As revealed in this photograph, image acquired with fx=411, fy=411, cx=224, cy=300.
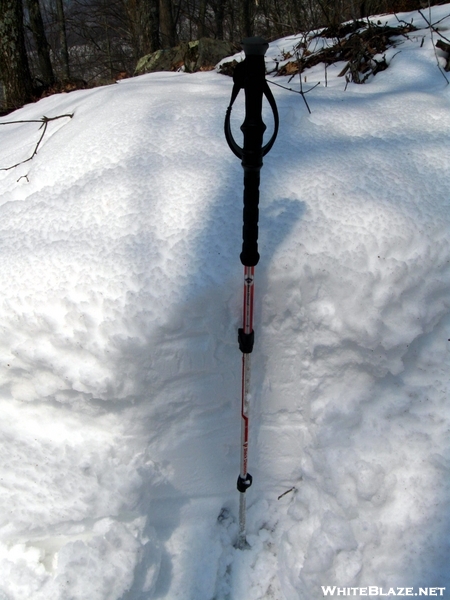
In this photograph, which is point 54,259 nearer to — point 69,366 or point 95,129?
point 69,366

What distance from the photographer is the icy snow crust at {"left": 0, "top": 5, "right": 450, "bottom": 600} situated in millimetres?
1567

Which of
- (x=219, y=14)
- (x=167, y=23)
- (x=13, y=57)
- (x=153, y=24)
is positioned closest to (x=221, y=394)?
(x=13, y=57)

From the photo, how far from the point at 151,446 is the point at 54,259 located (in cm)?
88

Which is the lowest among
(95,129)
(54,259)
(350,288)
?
(350,288)

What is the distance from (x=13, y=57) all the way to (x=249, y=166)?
4385 mm

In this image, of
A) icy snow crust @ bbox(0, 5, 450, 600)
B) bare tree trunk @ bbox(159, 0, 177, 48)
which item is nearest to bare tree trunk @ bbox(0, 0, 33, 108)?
icy snow crust @ bbox(0, 5, 450, 600)

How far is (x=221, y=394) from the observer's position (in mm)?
1732

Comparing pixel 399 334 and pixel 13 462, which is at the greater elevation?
pixel 399 334

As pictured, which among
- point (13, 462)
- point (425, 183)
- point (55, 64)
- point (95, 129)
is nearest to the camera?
point (13, 462)

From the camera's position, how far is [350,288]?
163 cm

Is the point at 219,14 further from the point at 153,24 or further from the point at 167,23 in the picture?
the point at 153,24

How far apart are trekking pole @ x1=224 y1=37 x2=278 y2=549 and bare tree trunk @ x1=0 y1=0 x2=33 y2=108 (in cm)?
418

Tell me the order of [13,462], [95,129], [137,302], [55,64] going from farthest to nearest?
[55,64], [95,129], [13,462], [137,302]

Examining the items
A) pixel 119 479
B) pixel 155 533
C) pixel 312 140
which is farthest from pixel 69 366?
pixel 312 140
